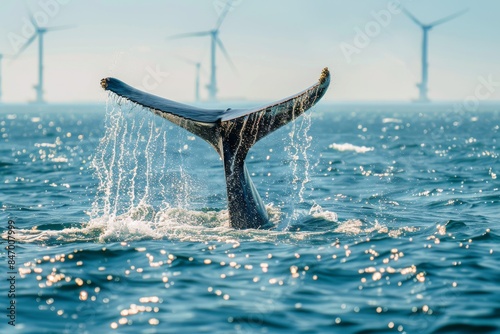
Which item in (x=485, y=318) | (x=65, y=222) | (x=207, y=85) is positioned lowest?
(x=485, y=318)

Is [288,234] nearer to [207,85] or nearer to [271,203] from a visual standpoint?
[271,203]

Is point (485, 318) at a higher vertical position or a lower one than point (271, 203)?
lower

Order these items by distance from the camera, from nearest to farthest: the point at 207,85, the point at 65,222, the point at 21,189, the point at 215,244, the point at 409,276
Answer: the point at 409,276 < the point at 215,244 < the point at 65,222 < the point at 21,189 < the point at 207,85

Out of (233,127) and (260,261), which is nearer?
(260,261)

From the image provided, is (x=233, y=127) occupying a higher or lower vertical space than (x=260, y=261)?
higher

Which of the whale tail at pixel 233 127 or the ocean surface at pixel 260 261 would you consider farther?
the whale tail at pixel 233 127

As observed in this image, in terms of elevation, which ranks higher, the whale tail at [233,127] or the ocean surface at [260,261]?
the whale tail at [233,127]

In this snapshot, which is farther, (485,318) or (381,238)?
(381,238)

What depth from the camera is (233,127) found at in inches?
450

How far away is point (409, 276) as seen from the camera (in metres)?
9.21

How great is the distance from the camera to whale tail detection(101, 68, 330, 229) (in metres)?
10.9

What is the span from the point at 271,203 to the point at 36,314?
316 inches

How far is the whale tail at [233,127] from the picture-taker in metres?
10.9

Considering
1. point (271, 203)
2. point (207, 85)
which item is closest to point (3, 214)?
point (271, 203)
